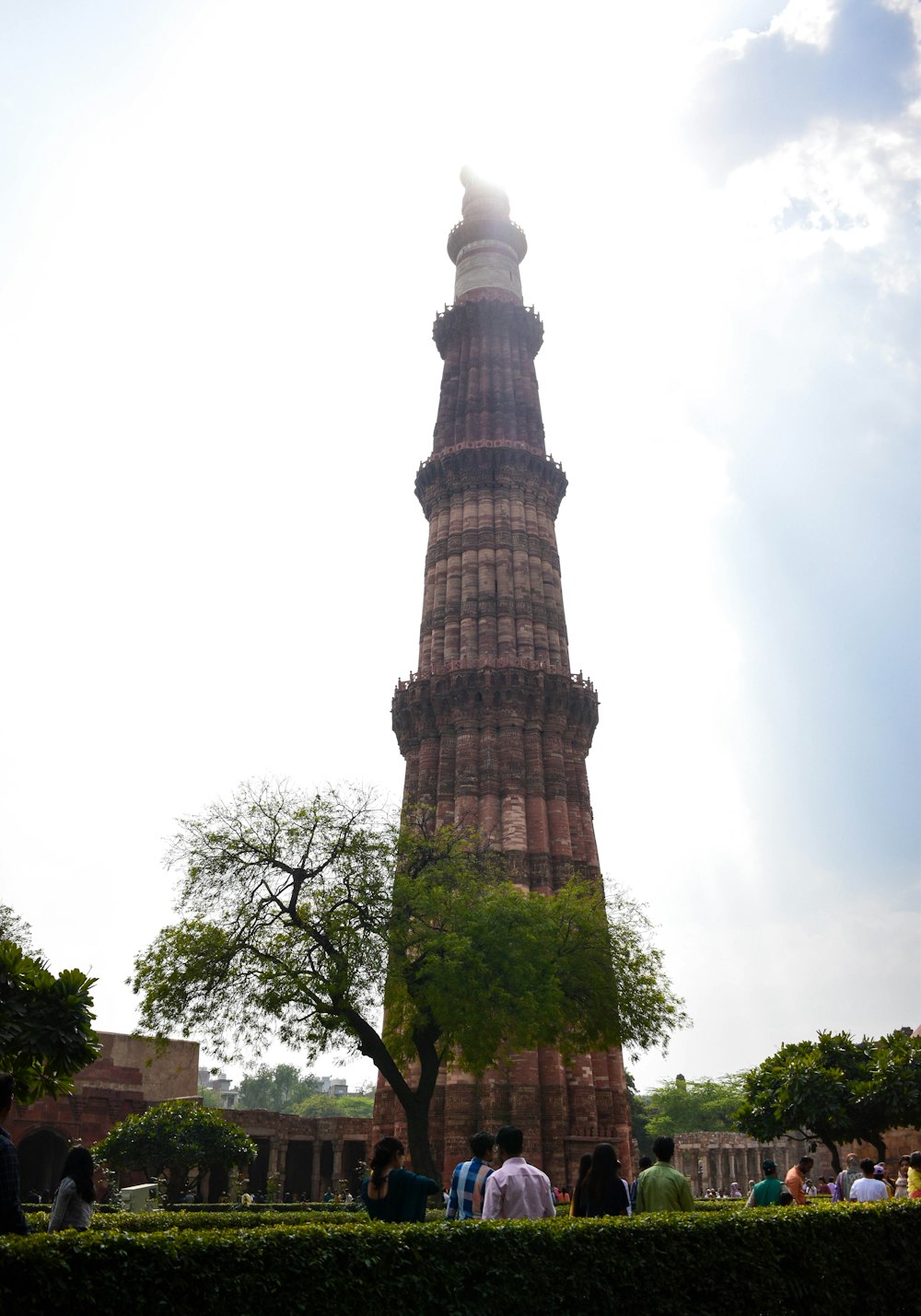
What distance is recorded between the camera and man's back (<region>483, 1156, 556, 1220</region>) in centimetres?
825

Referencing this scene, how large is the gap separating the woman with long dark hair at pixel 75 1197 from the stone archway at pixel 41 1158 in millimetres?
30618

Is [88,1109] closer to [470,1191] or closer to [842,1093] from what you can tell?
[842,1093]

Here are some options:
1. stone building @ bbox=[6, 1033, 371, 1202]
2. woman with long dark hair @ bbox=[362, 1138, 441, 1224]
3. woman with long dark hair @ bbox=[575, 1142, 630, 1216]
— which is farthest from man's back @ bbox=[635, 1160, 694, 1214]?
stone building @ bbox=[6, 1033, 371, 1202]

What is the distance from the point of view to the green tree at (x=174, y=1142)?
1206 inches

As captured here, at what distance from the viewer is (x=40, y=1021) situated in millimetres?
13859

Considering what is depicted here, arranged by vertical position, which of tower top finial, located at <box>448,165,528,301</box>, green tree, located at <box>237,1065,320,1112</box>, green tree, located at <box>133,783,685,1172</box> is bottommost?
green tree, located at <box>237,1065,320,1112</box>

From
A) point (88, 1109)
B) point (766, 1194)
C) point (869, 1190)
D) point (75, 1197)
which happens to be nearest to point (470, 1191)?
point (75, 1197)

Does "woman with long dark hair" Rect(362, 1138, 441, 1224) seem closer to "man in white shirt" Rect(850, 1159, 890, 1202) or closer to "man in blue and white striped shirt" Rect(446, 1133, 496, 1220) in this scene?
"man in blue and white striped shirt" Rect(446, 1133, 496, 1220)

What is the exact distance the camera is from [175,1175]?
37.2 m

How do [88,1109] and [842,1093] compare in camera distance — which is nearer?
[842,1093]

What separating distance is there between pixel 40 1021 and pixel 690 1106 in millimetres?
64641

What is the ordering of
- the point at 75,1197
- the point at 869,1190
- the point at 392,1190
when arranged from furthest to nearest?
1. the point at 869,1190
2. the point at 75,1197
3. the point at 392,1190

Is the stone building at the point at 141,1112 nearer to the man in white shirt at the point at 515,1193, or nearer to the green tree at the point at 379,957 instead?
the green tree at the point at 379,957

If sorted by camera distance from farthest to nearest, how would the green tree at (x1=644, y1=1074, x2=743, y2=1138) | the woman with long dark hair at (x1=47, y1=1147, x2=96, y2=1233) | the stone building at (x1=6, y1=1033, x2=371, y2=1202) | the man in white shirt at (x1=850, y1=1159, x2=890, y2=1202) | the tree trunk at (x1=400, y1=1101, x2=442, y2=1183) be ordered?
the green tree at (x1=644, y1=1074, x2=743, y2=1138)
the stone building at (x1=6, y1=1033, x2=371, y2=1202)
the tree trunk at (x1=400, y1=1101, x2=442, y2=1183)
the man in white shirt at (x1=850, y1=1159, x2=890, y2=1202)
the woman with long dark hair at (x1=47, y1=1147, x2=96, y2=1233)
